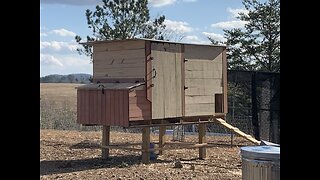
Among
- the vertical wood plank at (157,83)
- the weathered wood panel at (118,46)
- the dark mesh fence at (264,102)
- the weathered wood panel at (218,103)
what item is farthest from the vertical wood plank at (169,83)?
the dark mesh fence at (264,102)

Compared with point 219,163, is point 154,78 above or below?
above

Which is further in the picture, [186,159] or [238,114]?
[238,114]

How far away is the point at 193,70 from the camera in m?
11.7

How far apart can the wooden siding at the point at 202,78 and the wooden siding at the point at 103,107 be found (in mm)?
1699

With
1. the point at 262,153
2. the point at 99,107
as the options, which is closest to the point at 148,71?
the point at 99,107

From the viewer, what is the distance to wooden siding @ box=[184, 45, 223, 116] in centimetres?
1159

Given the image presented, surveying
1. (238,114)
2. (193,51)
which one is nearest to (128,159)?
(193,51)

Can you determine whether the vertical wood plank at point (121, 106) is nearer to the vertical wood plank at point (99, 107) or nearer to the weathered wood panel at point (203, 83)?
the vertical wood plank at point (99, 107)

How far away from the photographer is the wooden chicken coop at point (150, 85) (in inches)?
419

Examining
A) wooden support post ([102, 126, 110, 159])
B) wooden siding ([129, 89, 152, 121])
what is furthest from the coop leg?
wooden support post ([102, 126, 110, 159])

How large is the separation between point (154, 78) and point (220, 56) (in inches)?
83.2
